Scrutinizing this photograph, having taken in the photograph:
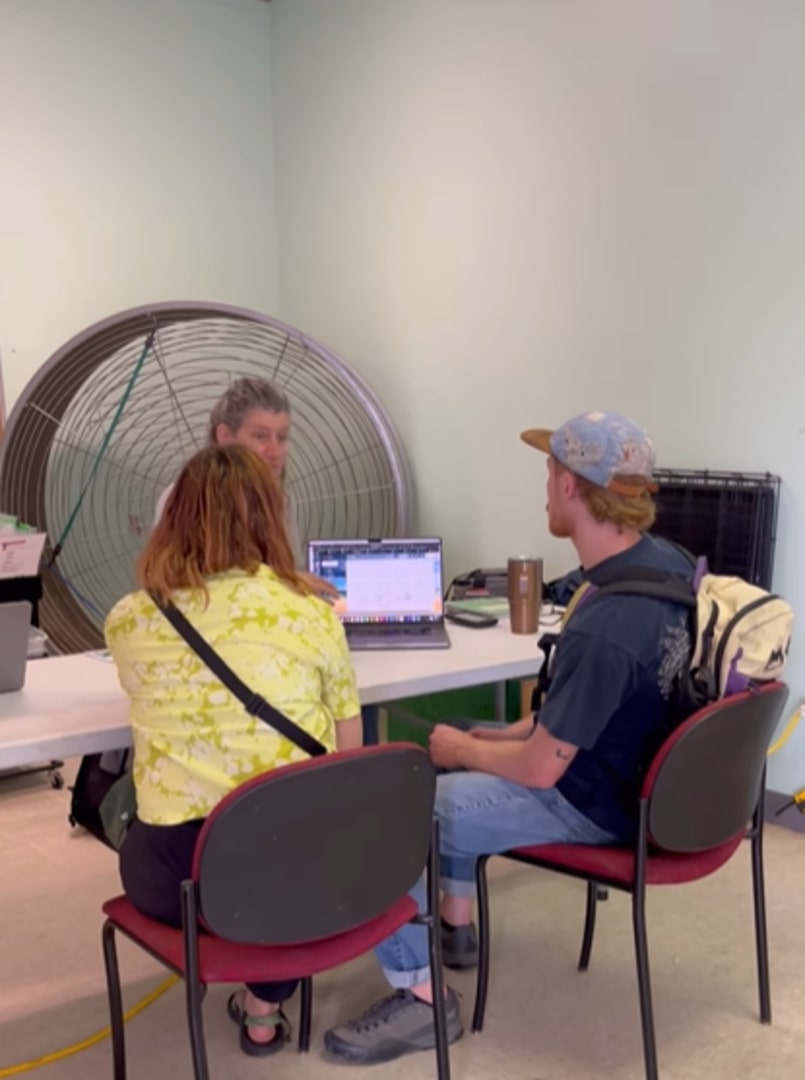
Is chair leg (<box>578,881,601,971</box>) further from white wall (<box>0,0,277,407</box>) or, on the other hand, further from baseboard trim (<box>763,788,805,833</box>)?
white wall (<box>0,0,277,407</box>)

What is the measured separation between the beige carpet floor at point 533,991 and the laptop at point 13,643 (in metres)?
0.68

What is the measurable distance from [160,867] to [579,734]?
0.64m

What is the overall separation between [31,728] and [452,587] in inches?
63.2

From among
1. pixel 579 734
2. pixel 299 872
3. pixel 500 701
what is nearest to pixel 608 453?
pixel 579 734

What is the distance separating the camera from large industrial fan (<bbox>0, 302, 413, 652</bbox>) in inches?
158

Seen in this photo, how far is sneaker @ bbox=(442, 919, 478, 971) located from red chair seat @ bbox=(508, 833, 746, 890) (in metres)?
0.48

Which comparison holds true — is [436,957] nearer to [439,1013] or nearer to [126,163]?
[439,1013]

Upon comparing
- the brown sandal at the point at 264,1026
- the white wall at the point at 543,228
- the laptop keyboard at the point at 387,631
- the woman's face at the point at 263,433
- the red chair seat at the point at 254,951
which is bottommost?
the brown sandal at the point at 264,1026

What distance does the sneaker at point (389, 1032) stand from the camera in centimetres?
193

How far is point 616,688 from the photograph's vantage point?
5.48ft

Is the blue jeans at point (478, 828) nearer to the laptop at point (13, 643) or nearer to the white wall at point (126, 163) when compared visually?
→ the laptop at point (13, 643)

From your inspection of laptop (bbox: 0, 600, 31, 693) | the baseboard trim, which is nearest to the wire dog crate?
the baseboard trim

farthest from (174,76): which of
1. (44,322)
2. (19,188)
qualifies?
(44,322)

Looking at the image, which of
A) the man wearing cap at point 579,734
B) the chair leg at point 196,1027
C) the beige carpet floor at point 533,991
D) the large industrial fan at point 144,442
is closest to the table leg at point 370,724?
the beige carpet floor at point 533,991
